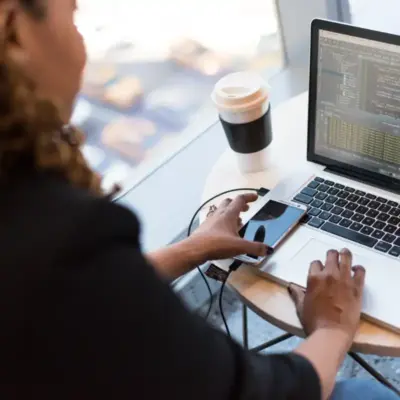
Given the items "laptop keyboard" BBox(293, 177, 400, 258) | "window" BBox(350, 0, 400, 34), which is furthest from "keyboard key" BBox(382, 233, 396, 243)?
"window" BBox(350, 0, 400, 34)

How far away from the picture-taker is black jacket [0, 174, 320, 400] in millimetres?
530

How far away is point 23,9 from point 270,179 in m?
0.69

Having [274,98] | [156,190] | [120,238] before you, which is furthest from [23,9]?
[274,98]

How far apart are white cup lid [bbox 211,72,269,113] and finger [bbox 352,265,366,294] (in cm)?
36

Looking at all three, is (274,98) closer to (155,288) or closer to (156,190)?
(156,190)

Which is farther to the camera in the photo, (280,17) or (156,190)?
(280,17)

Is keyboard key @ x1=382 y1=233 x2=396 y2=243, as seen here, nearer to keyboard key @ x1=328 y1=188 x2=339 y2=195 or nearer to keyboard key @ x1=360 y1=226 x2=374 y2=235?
keyboard key @ x1=360 y1=226 x2=374 y2=235

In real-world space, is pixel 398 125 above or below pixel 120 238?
below

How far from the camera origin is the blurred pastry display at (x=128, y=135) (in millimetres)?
1716

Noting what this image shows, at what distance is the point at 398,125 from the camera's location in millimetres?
1039

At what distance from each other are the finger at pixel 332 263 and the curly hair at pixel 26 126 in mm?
454

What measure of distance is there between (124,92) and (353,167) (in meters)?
0.81

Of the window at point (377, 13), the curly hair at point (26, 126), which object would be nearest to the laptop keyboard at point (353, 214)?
the curly hair at point (26, 126)

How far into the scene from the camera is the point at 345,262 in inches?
36.4
